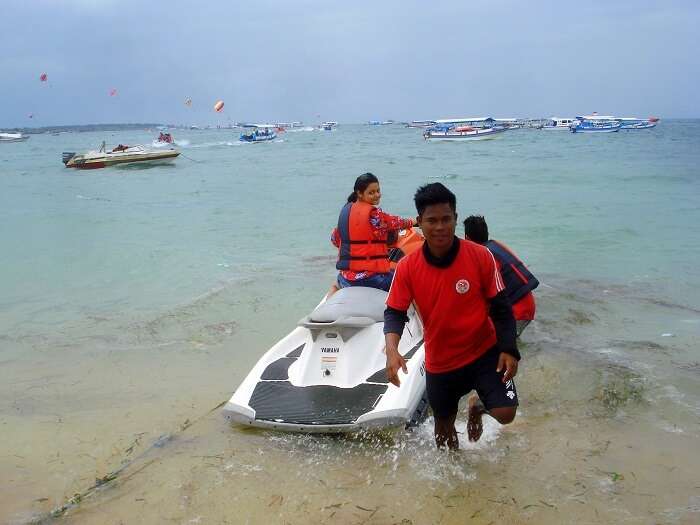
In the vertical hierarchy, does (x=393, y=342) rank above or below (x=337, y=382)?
above

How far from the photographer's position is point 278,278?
921cm

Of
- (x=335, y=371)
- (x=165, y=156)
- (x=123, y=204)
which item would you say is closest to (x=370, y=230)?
(x=335, y=371)

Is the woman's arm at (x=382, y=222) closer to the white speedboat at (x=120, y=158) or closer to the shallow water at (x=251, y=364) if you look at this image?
the shallow water at (x=251, y=364)

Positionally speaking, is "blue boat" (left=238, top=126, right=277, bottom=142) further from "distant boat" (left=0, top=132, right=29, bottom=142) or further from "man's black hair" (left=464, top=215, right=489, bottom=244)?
"man's black hair" (left=464, top=215, right=489, bottom=244)

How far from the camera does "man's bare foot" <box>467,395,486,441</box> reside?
346 centimetres

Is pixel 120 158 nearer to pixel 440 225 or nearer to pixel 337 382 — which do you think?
pixel 337 382

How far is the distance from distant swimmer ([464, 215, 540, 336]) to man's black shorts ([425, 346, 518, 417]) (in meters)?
1.63

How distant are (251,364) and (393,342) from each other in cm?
307

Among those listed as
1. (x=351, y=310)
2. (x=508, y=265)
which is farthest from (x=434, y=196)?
(x=508, y=265)

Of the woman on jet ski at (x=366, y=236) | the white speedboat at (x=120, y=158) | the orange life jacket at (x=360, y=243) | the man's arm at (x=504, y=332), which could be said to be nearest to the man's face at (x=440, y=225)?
the man's arm at (x=504, y=332)

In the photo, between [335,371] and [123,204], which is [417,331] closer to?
[335,371]

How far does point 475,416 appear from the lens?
3479mm

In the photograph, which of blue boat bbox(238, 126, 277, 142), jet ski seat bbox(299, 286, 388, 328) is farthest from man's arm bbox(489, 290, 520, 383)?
blue boat bbox(238, 126, 277, 142)

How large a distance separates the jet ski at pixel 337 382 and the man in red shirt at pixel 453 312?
76cm
